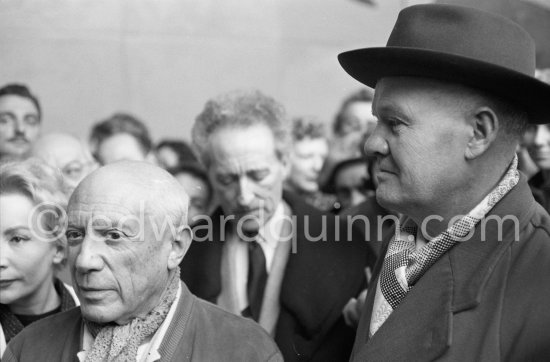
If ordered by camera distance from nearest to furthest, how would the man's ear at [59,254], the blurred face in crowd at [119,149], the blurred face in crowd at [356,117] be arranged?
the man's ear at [59,254] < the blurred face in crowd at [119,149] < the blurred face in crowd at [356,117]

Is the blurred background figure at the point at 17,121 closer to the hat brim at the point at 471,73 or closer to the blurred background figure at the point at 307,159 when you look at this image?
the blurred background figure at the point at 307,159

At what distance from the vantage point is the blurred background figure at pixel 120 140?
20.5 ft

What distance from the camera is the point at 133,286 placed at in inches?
117

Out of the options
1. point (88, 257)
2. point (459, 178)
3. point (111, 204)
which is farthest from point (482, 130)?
point (88, 257)

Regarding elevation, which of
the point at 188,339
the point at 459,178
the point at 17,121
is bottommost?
the point at 188,339

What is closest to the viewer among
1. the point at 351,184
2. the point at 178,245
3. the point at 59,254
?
the point at 178,245

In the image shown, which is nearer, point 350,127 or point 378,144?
point 378,144

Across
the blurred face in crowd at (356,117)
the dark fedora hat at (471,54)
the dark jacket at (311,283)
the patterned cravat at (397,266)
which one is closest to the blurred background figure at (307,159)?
the blurred face in crowd at (356,117)

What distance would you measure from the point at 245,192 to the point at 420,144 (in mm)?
1506

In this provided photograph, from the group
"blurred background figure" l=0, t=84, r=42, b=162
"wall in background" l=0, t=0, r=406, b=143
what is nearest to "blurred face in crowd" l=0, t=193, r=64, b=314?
"blurred background figure" l=0, t=84, r=42, b=162

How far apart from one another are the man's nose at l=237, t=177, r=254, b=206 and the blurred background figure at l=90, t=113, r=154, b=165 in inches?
82.8

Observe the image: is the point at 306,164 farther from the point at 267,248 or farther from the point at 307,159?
the point at 267,248

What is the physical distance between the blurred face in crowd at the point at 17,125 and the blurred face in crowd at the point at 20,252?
241 centimetres

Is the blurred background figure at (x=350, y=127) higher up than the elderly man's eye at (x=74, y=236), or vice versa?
the elderly man's eye at (x=74, y=236)
